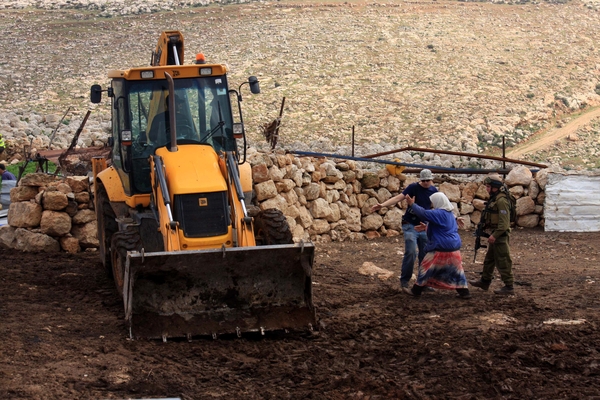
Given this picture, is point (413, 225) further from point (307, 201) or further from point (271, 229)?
point (307, 201)

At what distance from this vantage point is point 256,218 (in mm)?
9508

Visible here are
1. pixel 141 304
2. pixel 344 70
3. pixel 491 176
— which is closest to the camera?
pixel 141 304

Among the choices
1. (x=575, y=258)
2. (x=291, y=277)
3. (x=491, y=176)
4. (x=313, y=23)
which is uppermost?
(x=313, y=23)

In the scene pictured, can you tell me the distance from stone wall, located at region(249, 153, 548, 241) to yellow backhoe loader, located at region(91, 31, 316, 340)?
12.9 ft

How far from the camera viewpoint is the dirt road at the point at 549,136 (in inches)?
1124

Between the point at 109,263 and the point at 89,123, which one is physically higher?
the point at 89,123

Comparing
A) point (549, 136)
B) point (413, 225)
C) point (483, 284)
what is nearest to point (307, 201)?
point (413, 225)

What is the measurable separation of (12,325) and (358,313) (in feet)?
12.1

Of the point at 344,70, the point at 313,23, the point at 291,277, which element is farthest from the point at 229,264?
the point at 313,23

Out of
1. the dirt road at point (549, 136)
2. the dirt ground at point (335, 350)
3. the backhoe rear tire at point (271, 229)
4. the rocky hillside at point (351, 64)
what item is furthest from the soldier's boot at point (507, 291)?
the dirt road at point (549, 136)

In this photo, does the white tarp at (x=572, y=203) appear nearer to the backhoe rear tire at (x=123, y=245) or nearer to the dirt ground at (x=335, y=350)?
the dirt ground at (x=335, y=350)

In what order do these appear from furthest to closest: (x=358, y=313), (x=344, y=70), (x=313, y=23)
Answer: (x=313, y=23), (x=344, y=70), (x=358, y=313)

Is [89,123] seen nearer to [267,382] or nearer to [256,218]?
[256,218]

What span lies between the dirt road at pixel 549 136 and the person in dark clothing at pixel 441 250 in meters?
18.4
